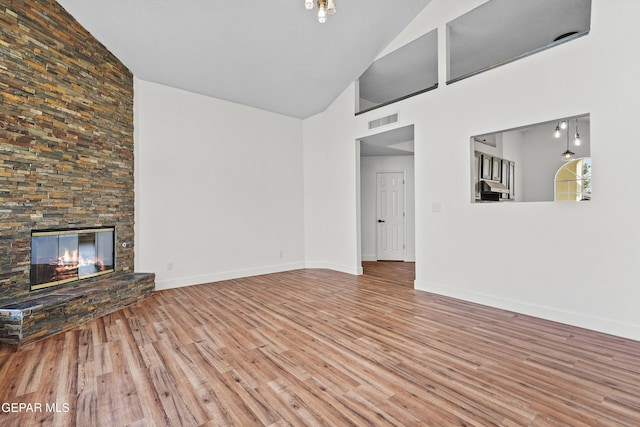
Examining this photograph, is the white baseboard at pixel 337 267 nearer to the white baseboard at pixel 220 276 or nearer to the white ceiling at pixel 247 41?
the white baseboard at pixel 220 276

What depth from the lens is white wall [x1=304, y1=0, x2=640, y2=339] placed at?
2.71m

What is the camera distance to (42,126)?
313cm

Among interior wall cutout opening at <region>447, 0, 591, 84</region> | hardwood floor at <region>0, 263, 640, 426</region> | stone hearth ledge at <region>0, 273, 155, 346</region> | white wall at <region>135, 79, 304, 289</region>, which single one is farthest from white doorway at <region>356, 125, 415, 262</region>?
stone hearth ledge at <region>0, 273, 155, 346</region>

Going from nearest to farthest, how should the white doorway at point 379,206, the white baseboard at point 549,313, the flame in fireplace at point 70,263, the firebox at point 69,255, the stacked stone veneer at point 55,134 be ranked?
the white baseboard at point 549,313, the stacked stone veneer at point 55,134, the firebox at point 69,255, the flame in fireplace at point 70,263, the white doorway at point 379,206

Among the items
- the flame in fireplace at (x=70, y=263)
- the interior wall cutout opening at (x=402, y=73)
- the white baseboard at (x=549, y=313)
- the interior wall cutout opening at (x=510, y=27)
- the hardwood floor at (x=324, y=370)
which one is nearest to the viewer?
the hardwood floor at (x=324, y=370)

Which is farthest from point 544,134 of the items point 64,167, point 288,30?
point 64,167

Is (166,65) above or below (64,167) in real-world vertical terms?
above

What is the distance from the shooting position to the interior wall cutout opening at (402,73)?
4680 mm

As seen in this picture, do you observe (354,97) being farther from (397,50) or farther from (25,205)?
(25,205)

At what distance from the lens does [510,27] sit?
4.18 meters

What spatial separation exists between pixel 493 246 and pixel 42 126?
16.8 feet
